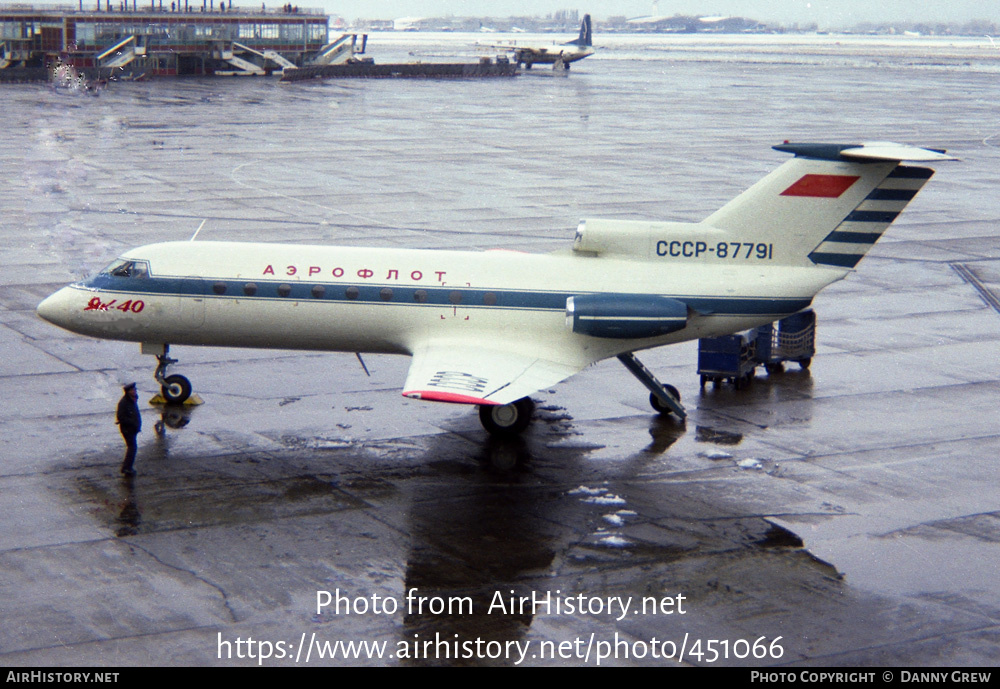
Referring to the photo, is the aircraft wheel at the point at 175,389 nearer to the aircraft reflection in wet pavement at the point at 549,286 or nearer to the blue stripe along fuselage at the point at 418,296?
the aircraft reflection in wet pavement at the point at 549,286

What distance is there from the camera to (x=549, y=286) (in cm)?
2252

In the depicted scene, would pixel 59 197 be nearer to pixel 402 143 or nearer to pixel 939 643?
pixel 402 143

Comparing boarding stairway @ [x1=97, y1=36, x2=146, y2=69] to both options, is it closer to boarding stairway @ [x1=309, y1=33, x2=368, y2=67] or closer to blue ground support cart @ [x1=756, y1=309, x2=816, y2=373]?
boarding stairway @ [x1=309, y1=33, x2=368, y2=67]

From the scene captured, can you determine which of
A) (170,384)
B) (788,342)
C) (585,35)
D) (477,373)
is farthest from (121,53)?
(477,373)

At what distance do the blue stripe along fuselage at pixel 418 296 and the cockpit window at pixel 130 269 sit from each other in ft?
0.93

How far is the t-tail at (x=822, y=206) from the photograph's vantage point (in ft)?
71.5

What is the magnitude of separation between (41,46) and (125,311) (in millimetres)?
102420

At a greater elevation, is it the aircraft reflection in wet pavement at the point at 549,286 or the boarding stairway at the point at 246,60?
the boarding stairway at the point at 246,60

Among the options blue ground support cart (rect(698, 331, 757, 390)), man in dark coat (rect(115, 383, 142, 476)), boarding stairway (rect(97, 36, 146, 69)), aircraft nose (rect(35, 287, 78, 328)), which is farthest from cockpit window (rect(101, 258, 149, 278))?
boarding stairway (rect(97, 36, 146, 69))

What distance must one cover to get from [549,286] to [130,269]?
8371mm

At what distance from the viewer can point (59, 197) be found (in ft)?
160

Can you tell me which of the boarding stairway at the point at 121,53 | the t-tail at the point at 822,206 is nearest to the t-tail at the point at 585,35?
the boarding stairway at the point at 121,53

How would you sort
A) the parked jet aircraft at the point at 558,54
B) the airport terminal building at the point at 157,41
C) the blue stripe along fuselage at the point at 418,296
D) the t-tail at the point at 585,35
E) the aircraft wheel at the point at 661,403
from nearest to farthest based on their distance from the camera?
the blue stripe along fuselage at the point at 418,296 → the aircraft wheel at the point at 661,403 → the airport terminal building at the point at 157,41 → the parked jet aircraft at the point at 558,54 → the t-tail at the point at 585,35
